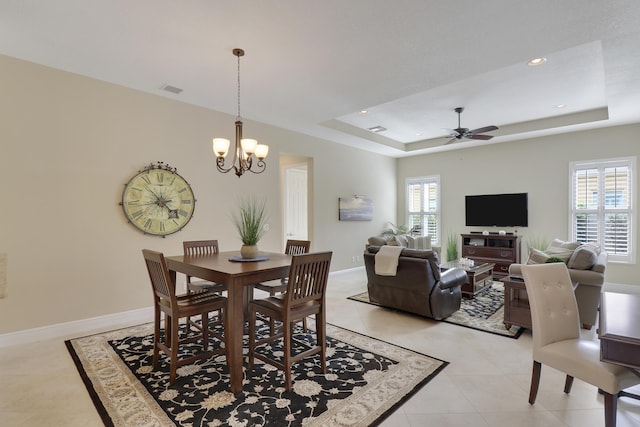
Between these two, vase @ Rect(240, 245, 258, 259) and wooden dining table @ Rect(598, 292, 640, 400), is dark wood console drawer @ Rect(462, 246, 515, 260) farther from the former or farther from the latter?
vase @ Rect(240, 245, 258, 259)

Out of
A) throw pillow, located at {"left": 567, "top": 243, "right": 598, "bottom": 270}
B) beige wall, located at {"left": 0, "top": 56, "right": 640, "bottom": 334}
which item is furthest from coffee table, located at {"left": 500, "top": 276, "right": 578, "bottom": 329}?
beige wall, located at {"left": 0, "top": 56, "right": 640, "bottom": 334}

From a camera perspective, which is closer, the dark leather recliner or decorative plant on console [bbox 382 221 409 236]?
the dark leather recliner

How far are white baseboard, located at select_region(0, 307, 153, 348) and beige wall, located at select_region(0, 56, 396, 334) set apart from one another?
6cm

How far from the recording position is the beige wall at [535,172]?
18.6ft

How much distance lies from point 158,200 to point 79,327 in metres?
1.68

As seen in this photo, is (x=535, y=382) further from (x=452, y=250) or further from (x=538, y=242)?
(x=452, y=250)

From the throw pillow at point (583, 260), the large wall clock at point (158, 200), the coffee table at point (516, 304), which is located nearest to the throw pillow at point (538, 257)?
the throw pillow at point (583, 260)

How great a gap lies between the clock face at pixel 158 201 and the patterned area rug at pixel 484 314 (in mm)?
2869

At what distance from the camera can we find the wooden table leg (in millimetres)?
2365

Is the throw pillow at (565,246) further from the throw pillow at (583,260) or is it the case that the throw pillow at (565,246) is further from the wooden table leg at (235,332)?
the wooden table leg at (235,332)

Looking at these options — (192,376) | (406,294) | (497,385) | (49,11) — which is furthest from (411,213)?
(49,11)

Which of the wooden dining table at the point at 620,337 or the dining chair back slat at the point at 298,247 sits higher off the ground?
the dining chair back slat at the point at 298,247

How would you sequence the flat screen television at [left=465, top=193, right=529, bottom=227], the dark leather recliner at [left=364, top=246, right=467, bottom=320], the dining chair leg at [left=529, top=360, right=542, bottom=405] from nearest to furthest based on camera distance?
the dining chair leg at [left=529, top=360, right=542, bottom=405]
the dark leather recliner at [left=364, top=246, right=467, bottom=320]
the flat screen television at [left=465, top=193, right=529, bottom=227]

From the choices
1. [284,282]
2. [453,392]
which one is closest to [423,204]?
[284,282]
